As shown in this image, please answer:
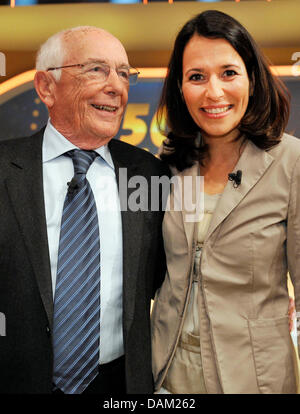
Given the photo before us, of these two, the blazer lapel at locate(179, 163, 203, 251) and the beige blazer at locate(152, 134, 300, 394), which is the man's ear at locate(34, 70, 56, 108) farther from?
the beige blazer at locate(152, 134, 300, 394)

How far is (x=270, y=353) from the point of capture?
1701 millimetres

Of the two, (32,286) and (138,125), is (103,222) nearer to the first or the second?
(32,286)

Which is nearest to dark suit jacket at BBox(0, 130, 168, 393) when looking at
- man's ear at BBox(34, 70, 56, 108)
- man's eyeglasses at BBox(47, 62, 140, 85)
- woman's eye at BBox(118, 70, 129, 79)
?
man's ear at BBox(34, 70, 56, 108)

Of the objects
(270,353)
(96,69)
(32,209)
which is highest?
(96,69)

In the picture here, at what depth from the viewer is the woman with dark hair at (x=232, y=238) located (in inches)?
66.7

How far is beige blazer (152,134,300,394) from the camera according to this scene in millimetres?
1685

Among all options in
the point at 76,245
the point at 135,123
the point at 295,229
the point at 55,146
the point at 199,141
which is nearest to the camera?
the point at 295,229

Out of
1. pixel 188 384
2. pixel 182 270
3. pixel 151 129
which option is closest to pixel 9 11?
pixel 151 129

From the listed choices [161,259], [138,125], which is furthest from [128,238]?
[138,125]

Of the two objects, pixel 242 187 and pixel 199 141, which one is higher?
pixel 199 141

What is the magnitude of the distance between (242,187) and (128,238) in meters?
0.47

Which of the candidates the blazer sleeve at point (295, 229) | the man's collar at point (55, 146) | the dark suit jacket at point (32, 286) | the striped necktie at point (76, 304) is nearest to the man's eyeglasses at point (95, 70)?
the man's collar at point (55, 146)

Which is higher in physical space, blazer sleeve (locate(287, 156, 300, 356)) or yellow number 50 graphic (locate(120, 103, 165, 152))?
yellow number 50 graphic (locate(120, 103, 165, 152))

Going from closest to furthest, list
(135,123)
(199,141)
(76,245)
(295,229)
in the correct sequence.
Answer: (295,229) < (76,245) < (199,141) < (135,123)
